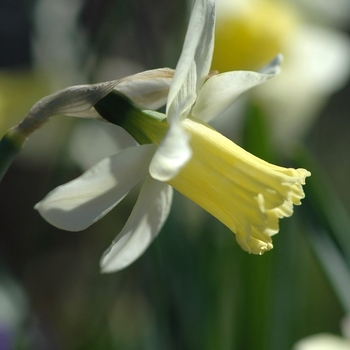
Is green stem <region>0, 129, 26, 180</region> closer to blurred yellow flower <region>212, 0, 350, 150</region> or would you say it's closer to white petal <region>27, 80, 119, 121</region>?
white petal <region>27, 80, 119, 121</region>

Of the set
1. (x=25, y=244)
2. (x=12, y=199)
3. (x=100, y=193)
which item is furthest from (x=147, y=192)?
(x=12, y=199)

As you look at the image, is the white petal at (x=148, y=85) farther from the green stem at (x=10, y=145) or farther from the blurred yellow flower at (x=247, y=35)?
the blurred yellow flower at (x=247, y=35)

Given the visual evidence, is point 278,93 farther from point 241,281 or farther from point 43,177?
point 43,177

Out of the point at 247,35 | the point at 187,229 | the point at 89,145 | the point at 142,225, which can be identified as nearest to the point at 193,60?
the point at 142,225

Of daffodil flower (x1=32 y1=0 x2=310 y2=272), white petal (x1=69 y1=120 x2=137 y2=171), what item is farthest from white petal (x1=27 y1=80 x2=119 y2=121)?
white petal (x1=69 y1=120 x2=137 y2=171)

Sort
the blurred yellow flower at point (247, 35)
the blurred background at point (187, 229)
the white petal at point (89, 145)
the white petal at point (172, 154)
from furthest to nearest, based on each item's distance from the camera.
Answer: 1. the blurred yellow flower at point (247, 35)
2. the white petal at point (89, 145)
3. the blurred background at point (187, 229)
4. the white petal at point (172, 154)

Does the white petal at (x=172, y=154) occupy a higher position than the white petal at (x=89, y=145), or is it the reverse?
the white petal at (x=172, y=154)

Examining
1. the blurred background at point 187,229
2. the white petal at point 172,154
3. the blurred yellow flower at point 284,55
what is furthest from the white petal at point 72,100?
the blurred yellow flower at point 284,55
